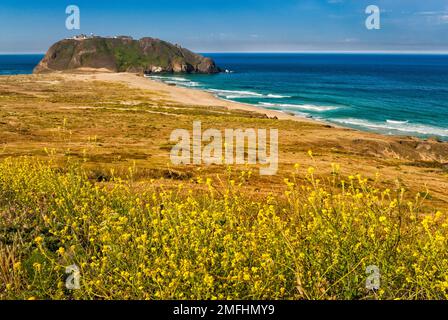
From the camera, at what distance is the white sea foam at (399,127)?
63.9 metres

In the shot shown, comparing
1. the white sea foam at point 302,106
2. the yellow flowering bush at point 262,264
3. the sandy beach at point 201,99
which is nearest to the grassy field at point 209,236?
the yellow flowering bush at point 262,264

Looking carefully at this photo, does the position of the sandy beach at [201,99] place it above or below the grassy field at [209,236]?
above

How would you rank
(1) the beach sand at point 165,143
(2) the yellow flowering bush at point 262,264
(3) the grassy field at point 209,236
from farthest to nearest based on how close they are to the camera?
(1) the beach sand at point 165,143
(3) the grassy field at point 209,236
(2) the yellow flowering bush at point 262,264

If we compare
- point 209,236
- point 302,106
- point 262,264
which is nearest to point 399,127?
point 302,106

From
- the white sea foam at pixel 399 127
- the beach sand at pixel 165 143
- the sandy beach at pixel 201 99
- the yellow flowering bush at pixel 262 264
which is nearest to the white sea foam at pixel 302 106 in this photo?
the sandy beach at pixel 201 99

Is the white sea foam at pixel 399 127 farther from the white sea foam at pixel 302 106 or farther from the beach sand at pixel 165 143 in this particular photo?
the beach sand at pixel 165 143

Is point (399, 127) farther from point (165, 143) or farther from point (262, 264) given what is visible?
point (262, 264)

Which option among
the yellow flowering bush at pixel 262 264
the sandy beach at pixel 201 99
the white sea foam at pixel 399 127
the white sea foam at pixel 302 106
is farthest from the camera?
the white sea foam at pixel 302 106

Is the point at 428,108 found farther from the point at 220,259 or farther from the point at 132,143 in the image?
the point at 220,259

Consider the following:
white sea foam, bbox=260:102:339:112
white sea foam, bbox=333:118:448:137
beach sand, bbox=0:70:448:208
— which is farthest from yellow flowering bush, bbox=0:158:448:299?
white sea foam, bbox=260:102:339:112

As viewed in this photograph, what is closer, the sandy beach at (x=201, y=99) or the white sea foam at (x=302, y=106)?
the sandy beach at (x=201, y=99)

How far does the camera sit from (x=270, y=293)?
6215mm

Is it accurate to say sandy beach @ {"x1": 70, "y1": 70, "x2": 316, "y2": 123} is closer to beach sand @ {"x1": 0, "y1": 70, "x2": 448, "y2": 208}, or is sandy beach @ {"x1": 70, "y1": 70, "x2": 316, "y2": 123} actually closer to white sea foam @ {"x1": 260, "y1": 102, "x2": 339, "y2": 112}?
white sea foam @ {"x1": 260, "y1": 102, "x2": 339, "y2": 112}
